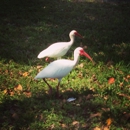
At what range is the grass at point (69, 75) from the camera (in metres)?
4.09

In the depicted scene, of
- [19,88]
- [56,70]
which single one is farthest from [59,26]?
[56,70]

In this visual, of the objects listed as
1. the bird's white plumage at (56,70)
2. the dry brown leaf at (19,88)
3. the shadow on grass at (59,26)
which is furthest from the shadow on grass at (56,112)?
the shadow on grass at (59,26)

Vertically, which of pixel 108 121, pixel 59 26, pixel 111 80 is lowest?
pixel 108 121

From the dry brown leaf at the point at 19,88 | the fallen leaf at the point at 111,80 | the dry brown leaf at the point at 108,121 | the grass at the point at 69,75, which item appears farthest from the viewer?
the fallen leaf at the point at 111,80

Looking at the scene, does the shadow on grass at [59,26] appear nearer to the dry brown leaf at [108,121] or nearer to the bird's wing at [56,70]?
the bird's wing at [56,70]

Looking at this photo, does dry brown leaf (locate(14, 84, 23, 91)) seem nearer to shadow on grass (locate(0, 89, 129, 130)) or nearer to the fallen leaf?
shadow on grass (locate(0, 89, 129, 130))

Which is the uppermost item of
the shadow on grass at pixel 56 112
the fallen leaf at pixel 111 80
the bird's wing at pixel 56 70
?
the bird's wing at pixel 56 70

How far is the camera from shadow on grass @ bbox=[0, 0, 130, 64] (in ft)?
21.1

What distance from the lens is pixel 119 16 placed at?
9.18 meters

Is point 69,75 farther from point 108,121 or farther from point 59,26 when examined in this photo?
point 59,26

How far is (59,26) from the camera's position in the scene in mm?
8164

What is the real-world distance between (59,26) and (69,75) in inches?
125

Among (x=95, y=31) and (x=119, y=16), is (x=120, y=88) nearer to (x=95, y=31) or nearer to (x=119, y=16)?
(x=95, y=31)

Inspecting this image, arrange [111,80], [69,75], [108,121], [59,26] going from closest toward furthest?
1. [108,121]
2. [111,80]
3. [69,75]
4. [59,26]
